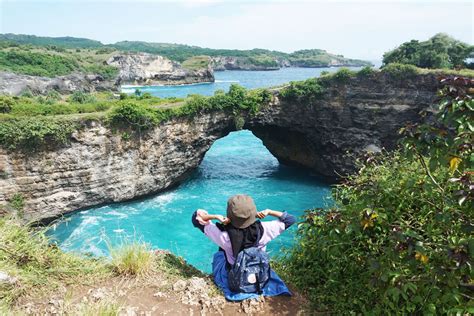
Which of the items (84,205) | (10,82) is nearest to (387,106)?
(84,205)

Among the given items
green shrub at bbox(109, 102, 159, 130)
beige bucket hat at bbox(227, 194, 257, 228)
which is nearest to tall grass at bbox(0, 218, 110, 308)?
beige bucket hat at bbox(227, 194, 257, 228)

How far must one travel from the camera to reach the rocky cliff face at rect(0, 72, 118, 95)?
50812mm

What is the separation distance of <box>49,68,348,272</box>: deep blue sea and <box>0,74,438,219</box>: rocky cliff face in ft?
3.59

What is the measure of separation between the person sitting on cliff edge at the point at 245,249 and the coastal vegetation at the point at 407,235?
59cm

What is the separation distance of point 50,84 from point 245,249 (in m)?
61.5

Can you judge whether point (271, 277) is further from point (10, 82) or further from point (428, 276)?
point (10, 82)

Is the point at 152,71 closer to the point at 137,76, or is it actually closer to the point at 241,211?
the point at 137,76

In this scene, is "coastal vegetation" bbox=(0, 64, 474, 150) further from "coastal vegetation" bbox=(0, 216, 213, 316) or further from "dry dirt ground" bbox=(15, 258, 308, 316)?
"dry dirt ground" bbox=(15, 258, 308, 316)

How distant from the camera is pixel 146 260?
18.8 feet

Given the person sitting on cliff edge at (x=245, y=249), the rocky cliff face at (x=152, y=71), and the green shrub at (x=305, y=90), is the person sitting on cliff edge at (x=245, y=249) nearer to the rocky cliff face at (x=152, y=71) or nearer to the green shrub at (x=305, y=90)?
the green shrub at (x=305, y=90)

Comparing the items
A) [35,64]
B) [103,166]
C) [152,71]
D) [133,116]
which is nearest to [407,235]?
[133,116]

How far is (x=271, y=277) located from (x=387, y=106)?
22804 millimetres

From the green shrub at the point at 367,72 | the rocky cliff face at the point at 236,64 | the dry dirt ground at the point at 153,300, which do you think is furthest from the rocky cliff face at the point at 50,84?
the rocky cliff face at the point at 236,64

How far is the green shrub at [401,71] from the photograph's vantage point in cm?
2397
